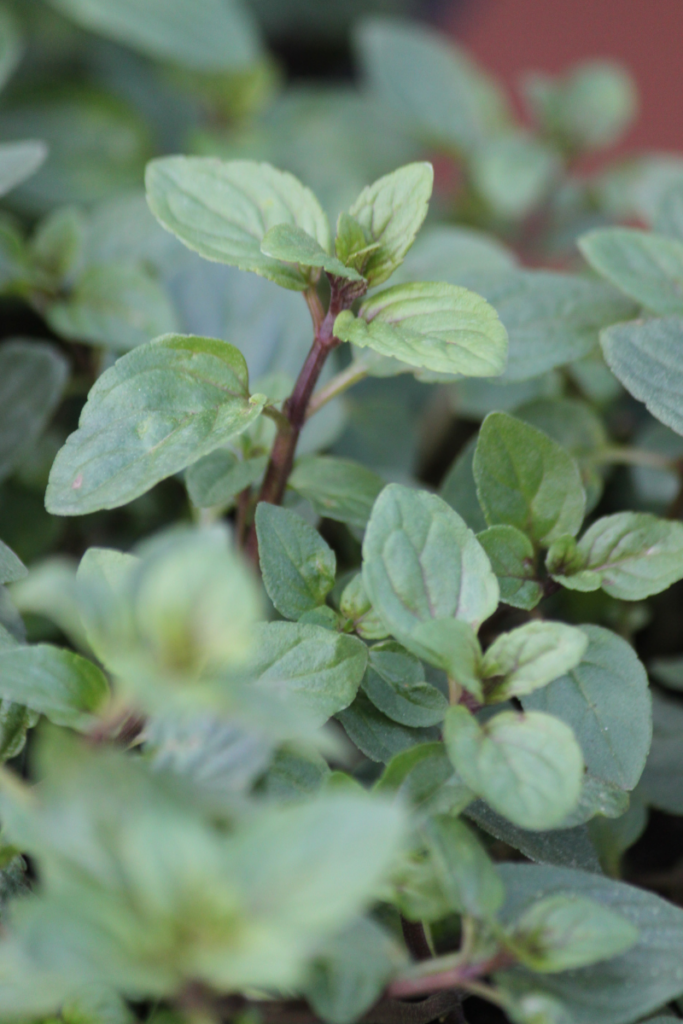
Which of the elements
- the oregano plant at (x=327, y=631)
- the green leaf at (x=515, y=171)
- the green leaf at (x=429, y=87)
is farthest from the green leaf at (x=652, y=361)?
the green leaf at (x=429, y=87)

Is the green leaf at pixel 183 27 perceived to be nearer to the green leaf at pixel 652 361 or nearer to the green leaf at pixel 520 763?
the green leaf at pixel 652 361

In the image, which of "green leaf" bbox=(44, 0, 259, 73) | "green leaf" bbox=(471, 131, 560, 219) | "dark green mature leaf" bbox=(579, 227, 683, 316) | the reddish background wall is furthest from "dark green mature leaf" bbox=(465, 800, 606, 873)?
the reddish background wall

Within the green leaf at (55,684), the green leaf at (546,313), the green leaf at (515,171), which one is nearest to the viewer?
the green leaf at (55,684)

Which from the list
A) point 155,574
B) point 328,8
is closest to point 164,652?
point 155,574

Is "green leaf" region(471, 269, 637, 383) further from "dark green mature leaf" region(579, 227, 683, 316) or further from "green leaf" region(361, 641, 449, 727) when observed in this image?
"green leaf" region(361, 641, 449, 727)

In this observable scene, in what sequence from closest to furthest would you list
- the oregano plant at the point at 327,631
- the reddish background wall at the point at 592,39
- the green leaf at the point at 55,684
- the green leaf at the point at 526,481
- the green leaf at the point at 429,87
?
1. the oregano plant at the point at 327,631
2. the green leaf at the point at 55,684
3. the green leaf at the point at 526,481
4. the green leaf at the point at 429,87
5. the reddish background wall at the point at 592,39

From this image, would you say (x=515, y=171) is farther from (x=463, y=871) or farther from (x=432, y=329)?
(x=463, y=871)

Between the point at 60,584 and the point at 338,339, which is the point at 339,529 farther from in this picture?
the point at 60,584
